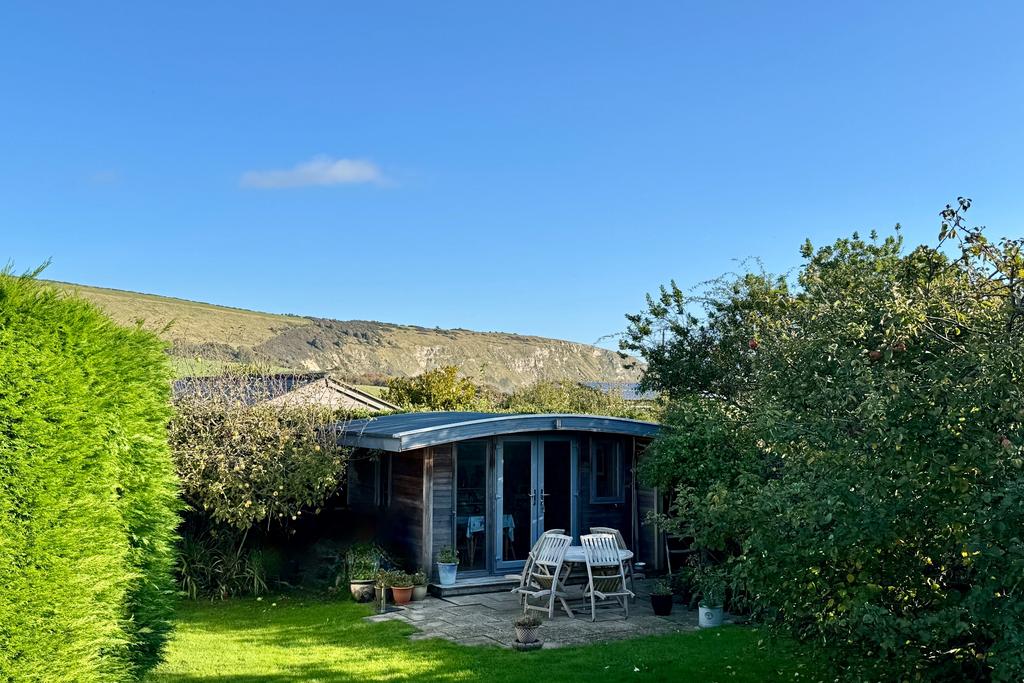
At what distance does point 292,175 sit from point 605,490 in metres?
38.6

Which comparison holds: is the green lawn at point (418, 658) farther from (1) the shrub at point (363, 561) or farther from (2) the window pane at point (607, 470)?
(2) the window pane at point (607, 470)

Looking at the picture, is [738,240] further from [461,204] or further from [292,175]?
[292,175]

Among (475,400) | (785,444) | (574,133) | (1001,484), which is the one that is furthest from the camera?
(475,400)

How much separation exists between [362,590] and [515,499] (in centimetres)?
260

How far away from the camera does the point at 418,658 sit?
7926 mm

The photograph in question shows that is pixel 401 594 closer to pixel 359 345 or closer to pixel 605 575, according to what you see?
pixel 605 575

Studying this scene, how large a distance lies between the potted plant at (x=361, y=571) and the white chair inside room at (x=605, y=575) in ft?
9.72

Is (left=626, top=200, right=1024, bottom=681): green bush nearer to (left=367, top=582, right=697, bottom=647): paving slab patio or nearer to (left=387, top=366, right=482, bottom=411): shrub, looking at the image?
(left=367, top=582, right=697, bottom=647): paving slab patio

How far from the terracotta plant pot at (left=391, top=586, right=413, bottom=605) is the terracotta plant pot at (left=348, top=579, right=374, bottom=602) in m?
0.48

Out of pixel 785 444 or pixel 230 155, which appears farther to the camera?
pixel 230 155

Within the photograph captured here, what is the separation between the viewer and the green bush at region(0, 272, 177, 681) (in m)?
4.33

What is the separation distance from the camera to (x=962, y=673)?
15.4 feet

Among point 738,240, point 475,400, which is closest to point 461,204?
point 475,400

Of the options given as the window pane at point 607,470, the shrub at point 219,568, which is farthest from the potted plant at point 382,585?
the window pane at point 607,470
